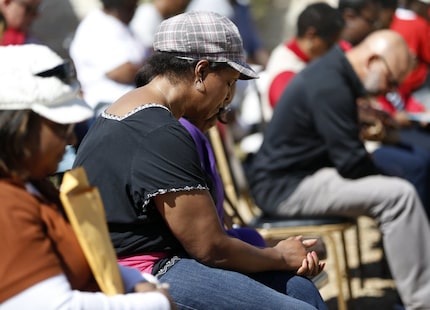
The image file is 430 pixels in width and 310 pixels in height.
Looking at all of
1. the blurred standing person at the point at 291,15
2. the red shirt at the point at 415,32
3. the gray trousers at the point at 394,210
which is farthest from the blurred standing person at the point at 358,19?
the blurred standing person at the point at 291,15

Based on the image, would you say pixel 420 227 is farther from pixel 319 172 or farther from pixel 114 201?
pixel 114 201

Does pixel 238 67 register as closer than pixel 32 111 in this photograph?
No

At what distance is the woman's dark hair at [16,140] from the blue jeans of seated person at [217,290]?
2.68 feet

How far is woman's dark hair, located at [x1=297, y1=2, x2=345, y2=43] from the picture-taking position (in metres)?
5.55

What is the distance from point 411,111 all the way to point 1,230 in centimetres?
453

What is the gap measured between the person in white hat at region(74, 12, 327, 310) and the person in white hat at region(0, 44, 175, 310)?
48cm

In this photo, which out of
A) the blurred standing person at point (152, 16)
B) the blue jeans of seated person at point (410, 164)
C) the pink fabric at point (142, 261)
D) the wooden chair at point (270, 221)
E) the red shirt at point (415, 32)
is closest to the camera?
the pink fabric at point (142, 261)

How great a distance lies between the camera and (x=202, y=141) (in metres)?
3.38

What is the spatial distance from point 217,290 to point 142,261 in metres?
0.25

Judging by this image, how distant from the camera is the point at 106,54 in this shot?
5.49m

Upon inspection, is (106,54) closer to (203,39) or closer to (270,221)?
(270,221)

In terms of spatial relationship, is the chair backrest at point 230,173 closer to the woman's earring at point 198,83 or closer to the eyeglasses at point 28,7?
the woman's earring at point 198,83

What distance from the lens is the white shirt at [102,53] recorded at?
17.9ft

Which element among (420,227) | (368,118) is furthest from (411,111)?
(420,227)
